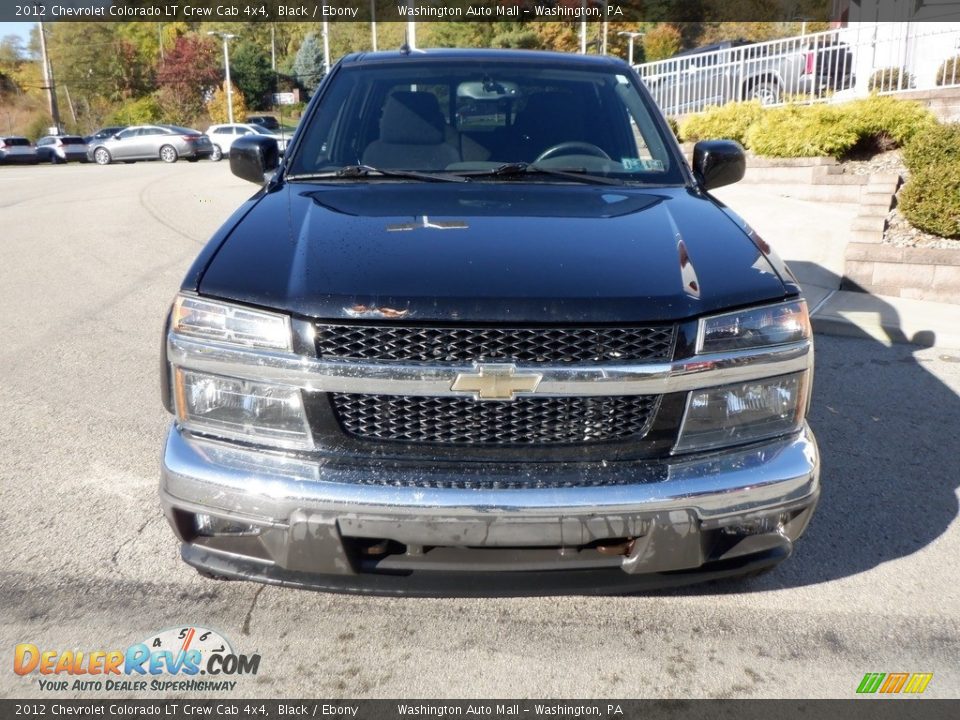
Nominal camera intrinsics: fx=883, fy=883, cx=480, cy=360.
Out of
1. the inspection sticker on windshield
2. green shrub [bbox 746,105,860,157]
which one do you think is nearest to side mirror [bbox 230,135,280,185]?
the inspection sticker on windshield

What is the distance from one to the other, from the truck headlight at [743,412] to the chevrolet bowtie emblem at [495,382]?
48 centimetres

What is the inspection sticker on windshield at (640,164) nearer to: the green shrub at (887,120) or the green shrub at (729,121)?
the green shrub at (887,120)

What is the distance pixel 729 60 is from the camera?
16234 millimetres

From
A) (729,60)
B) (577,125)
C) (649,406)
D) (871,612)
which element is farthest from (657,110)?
(729,60)

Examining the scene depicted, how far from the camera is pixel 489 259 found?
2639mm

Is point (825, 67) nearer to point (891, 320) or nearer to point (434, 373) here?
point (891, 320)

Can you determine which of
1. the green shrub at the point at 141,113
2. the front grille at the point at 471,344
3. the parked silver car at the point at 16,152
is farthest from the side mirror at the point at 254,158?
the green shrub at the point at 141,113

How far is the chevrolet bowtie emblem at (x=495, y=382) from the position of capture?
241 cm

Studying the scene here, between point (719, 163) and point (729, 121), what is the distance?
395 inches

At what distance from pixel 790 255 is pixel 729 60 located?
29.6 feet

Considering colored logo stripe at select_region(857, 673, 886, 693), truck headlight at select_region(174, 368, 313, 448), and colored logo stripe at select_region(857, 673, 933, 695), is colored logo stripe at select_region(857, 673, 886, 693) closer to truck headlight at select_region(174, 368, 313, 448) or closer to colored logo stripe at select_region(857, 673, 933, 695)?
colored logo stripe at select_region(857, 673, 933, 695)

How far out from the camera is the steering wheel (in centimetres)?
386

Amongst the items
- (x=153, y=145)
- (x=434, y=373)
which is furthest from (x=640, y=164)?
(x=153, y=145)

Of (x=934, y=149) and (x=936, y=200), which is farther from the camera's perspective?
(x=934, y=149)
